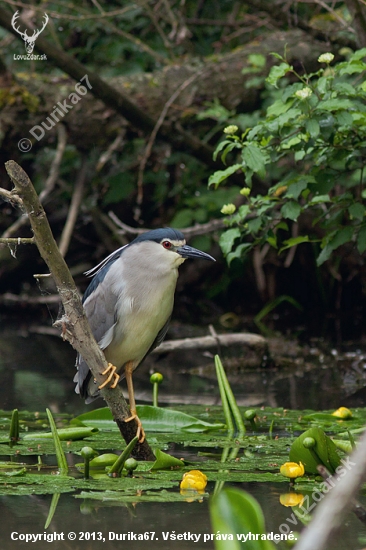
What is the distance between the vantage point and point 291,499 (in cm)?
290

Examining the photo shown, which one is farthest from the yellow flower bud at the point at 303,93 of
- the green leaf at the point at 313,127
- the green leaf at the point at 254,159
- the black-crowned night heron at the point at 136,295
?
the black-crowned night heron at the point at 136,295

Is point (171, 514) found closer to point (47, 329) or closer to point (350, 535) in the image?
point (350, 535)

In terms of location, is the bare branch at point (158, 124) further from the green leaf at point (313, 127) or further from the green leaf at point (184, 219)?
the green leaf at point (313, 127)

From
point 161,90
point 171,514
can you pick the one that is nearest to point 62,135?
point 161,90

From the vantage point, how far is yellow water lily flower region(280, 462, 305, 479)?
121 inches

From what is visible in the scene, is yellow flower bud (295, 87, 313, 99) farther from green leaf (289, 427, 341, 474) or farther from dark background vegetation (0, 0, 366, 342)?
dark background vegetation (0, 0, 366, 342)

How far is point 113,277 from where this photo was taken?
3.91 meters

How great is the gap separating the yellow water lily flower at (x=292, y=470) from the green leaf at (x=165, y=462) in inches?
18.2

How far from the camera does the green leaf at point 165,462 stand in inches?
128

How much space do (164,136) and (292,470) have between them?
4.76 metres

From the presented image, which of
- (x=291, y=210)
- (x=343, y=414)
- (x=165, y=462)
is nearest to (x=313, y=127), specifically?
(x=291, y=210)

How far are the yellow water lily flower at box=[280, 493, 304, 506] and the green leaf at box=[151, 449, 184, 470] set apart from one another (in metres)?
0.52

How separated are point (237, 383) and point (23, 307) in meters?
4.67

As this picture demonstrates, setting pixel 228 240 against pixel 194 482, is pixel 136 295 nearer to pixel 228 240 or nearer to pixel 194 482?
pixel 228 240
